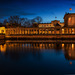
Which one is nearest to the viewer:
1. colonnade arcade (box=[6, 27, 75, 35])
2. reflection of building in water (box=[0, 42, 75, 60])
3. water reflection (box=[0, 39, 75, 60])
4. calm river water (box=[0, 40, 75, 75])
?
calm river water (box=[0, 40, 75, 75])

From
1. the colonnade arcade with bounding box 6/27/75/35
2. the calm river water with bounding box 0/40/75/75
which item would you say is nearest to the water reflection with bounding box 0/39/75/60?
the calm river water with bounding box 0/40/75/75

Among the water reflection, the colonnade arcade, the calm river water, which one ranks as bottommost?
the calm river water

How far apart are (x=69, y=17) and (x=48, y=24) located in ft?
118

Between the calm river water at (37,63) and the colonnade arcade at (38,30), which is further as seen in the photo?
A: the colonnade arcade at (38,30)

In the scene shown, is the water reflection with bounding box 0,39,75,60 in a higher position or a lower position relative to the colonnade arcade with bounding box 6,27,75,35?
lower

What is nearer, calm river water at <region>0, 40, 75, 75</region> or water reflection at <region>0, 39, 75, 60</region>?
calm river water at <region>0, 40, 75, 75</region>

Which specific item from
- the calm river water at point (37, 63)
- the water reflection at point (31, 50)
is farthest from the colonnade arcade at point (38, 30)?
the calm river water at point (37, 63)

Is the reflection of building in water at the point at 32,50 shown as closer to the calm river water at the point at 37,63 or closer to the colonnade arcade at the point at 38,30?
the calm river water at the point at 37,63

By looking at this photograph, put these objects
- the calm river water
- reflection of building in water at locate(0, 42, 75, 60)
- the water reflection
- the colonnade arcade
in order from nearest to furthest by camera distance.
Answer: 1. the calm river water
2. the water reflection
3. reflection of building in water at locate(0, 42, 75, 60)
4. the colonnade arcade

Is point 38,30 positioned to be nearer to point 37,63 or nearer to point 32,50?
point 32,50

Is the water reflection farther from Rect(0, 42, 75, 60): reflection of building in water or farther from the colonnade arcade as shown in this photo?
the colonnade arcade

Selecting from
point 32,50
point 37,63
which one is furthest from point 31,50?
point 37,63

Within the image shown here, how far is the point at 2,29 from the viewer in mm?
83375

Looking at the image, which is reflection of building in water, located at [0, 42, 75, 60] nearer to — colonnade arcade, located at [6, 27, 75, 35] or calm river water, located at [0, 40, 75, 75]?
calm river water, located at [0, 40, 75, 75]
